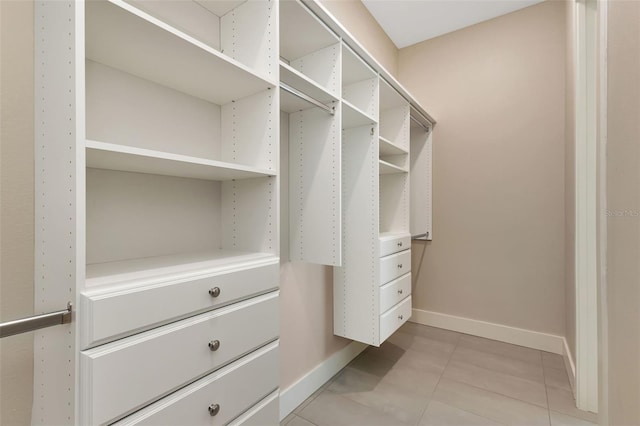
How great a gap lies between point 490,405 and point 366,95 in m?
2.14

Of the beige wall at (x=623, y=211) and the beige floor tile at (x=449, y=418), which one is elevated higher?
the beige wall at (x=623, y=211)

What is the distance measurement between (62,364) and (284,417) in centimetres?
139

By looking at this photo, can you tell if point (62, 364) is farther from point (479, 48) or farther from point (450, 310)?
point (479, 48)

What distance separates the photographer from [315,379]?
2006 millimetres

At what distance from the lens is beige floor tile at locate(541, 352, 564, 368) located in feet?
7.63

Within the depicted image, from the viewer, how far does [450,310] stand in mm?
3012

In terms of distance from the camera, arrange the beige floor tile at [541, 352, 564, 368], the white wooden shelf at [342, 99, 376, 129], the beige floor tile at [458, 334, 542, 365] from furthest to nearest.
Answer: the beige floor tile at [458, 334, 542, 365] → the beige floor tile at [541, 352, 564, 368] → the white wooden shelf at [342, 99, 376, 129]

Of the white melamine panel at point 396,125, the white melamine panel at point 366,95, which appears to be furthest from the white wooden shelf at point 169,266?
the white melamine panel at point 396,125

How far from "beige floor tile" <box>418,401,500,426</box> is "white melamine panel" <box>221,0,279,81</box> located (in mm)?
1983

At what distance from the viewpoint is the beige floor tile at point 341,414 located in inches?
66.7

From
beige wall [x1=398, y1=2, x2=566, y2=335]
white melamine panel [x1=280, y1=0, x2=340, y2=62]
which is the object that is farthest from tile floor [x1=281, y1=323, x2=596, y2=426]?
white melamine panel [x1=280, y1=0, x2=340, y2=62]

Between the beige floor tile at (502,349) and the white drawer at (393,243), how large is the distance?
1144mm

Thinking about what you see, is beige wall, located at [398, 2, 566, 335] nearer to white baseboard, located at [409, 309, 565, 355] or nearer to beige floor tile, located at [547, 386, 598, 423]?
white baseboard, located at [409, 309, 565, 355]

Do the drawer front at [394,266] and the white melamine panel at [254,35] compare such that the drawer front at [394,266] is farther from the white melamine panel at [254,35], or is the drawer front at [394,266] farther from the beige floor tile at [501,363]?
the white melamine panel at [254,35]
